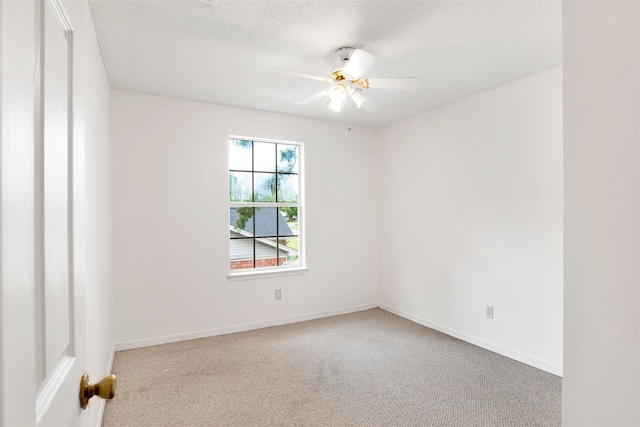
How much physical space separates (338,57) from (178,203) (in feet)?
7.08

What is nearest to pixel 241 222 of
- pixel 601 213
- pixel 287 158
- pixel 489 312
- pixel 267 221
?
pixel 267 221

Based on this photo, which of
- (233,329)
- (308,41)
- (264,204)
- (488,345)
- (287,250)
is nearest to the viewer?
(308,41)

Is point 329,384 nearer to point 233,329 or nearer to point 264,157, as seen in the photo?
point 233,329

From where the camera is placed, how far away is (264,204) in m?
4.15

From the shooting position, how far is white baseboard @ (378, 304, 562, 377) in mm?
2869

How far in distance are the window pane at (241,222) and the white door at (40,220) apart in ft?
10.5

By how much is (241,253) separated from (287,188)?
0.96 metres

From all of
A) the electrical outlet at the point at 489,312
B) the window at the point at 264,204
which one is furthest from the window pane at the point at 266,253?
the electrical outlet at the point at 489,312

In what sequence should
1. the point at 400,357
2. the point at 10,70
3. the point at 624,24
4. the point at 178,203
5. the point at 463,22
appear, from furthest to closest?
the point at 178,203, the point at 400,357, the point at 463,22, the point at 624,24, the point at 10,70

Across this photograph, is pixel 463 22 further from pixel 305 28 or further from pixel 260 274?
pixel 260 274

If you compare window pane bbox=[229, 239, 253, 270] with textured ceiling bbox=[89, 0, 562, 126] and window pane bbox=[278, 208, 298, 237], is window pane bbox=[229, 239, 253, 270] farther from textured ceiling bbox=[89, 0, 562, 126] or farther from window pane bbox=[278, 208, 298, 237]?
textured ceiling bbox=[89, 0, 562, 126]

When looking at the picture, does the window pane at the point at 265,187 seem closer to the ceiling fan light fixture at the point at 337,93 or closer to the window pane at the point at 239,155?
the window pane at the point at 239,155

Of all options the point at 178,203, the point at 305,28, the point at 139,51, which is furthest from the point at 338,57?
the point at 178,203

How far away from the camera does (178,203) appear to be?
3.59 meters
